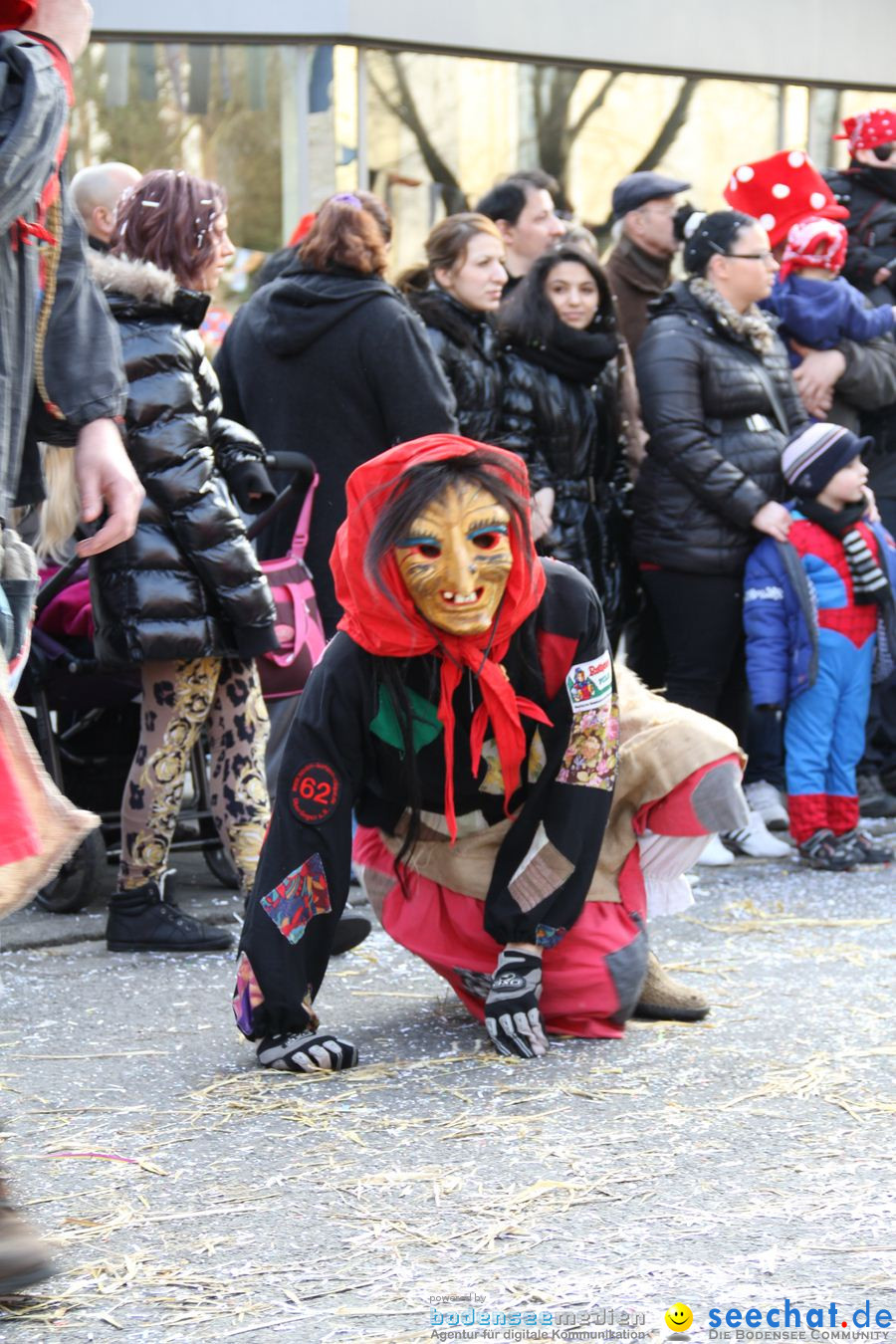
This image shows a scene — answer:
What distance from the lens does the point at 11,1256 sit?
2.48 meters

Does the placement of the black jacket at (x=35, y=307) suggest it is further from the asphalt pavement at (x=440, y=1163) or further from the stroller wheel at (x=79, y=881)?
the stroller wheel at (x=79, y=881)

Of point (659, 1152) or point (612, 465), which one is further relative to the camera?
point (612, 465)

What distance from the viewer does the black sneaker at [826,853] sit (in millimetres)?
6086

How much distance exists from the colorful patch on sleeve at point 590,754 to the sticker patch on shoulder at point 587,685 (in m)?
0.02

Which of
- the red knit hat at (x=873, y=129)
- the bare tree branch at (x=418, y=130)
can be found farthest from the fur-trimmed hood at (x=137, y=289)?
the bare tree branch at (x=418, y=130)

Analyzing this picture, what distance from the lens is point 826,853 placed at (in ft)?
20.0

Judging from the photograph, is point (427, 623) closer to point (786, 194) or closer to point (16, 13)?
point (16, 13)

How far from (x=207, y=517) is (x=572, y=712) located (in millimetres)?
1379

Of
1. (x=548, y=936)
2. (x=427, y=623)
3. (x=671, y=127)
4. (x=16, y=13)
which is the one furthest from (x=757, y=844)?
(x=671, y=127)

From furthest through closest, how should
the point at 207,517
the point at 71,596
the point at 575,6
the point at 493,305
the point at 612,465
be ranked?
the point at 575,6 → the point at 612,465 → the point at 493,305 → the point at 71,596 → the point at 207,517

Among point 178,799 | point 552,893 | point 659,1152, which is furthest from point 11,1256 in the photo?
point 178,799

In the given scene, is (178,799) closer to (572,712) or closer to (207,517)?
(207,517)

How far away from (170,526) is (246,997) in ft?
5.02

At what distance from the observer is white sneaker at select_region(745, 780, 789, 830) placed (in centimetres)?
670
